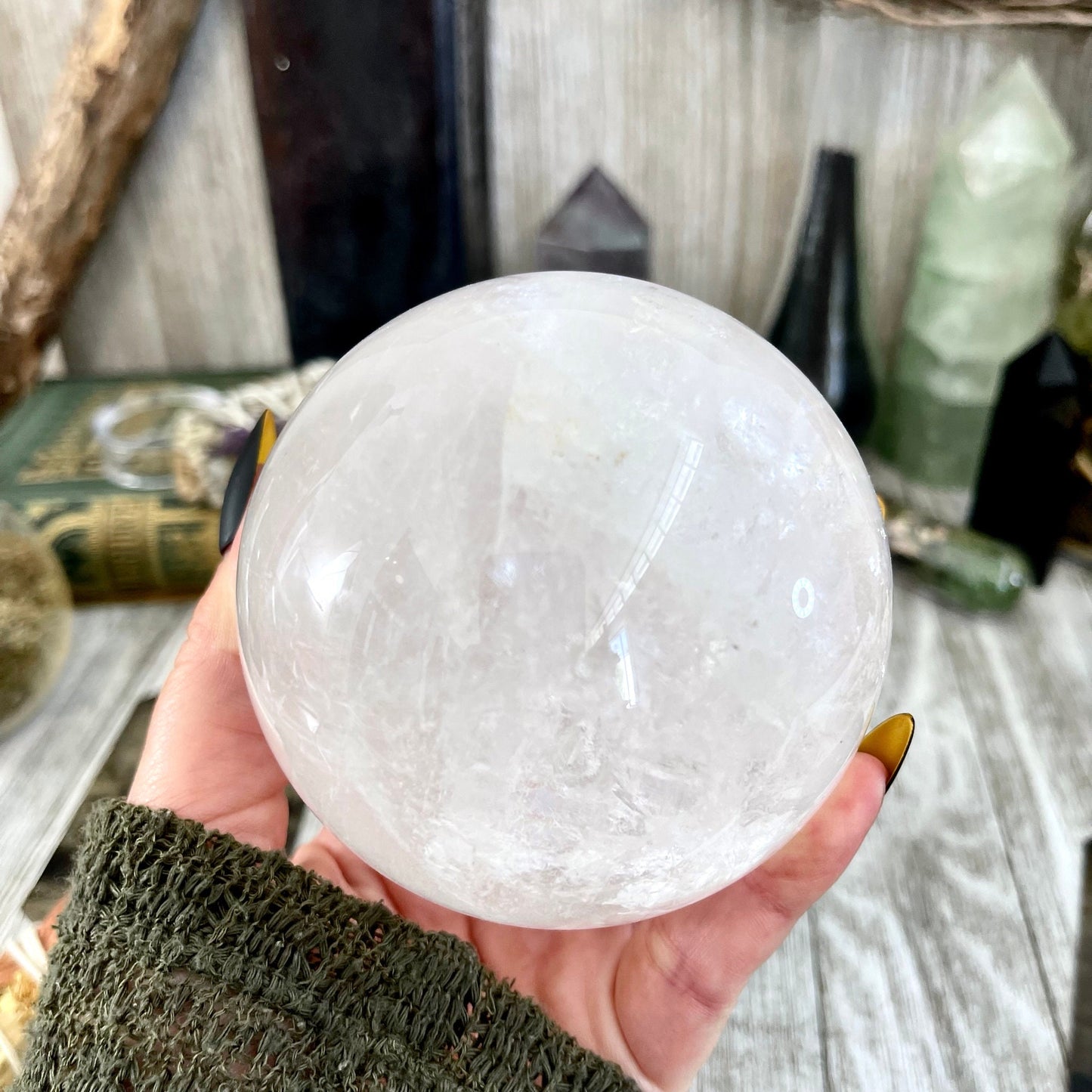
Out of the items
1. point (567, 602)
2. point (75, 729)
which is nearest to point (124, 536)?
point (75, 729)

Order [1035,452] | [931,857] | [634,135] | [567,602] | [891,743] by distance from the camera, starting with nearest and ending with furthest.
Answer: [567,602] → [891,743] → [931,857] → [1035,452] → [634,135]

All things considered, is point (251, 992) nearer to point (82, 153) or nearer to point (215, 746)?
point (215, 746)

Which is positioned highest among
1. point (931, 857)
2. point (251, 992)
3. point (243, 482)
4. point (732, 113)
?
point (732, 113)

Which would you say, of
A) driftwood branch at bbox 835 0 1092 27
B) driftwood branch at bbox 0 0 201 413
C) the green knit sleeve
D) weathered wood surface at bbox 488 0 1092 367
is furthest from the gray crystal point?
the green knit sleeve

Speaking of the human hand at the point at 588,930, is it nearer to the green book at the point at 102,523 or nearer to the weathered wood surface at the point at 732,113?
the green book at the point at 102,523

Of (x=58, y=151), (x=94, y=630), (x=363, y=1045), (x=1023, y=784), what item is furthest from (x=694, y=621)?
(x=58, y=151)

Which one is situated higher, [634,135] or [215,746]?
[634,135]

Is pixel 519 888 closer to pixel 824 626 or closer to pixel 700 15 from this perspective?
pixel 824 626
